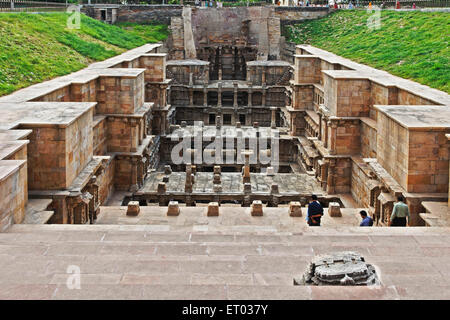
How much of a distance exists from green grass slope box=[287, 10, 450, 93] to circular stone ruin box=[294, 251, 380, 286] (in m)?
15.5

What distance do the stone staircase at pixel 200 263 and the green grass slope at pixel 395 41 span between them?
45.3ft

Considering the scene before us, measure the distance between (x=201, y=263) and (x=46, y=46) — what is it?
2378 centimetres

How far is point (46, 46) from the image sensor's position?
28.7 metres

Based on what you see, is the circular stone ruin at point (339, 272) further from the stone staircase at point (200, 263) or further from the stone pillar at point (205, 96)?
the stone pillar at point (205, 96)

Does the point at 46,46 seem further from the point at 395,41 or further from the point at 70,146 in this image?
the point at 395,41

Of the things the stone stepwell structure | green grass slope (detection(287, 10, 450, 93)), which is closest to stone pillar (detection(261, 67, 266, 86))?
green grass slope (detection(287, 10, 450, 93))

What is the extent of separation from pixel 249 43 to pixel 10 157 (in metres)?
41.3

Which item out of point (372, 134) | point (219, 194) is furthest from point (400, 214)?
point (219, 194)

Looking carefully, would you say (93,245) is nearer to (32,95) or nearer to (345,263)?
(345,263)

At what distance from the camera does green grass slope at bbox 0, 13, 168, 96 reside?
2289 cm

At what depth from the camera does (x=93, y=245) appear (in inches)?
349

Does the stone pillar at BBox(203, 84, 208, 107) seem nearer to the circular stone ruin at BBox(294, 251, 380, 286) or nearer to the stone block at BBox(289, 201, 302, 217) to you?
the stone block at BBox(289, 201, 302, 217)
